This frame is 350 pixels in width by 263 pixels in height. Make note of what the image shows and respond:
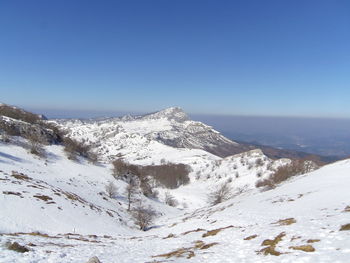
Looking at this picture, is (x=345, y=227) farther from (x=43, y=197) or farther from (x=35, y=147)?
(x=35, y=147)

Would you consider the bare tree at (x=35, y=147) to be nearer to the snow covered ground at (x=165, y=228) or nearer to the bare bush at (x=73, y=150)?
the snow covered ground at (x=165, y=228)

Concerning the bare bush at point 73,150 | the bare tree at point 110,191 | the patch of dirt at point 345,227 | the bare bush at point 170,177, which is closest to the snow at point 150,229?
the patch of dirt at point 345,227

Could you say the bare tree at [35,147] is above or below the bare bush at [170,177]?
above

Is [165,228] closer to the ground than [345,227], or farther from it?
closer to the ground

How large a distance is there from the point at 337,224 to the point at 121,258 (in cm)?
1447

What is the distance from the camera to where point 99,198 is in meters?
56.8

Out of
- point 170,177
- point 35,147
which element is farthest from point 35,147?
point 170,177

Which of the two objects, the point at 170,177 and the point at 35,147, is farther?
the point at 170,177

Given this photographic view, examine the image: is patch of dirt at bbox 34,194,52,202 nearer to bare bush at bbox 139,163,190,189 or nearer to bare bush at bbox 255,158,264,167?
bare bush at bbox 139,163,190,189

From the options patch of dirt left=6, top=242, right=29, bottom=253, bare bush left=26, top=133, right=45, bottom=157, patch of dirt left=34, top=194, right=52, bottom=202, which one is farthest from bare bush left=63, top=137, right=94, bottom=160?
patch of dirt left=6, top=242, right=29, bottom=253

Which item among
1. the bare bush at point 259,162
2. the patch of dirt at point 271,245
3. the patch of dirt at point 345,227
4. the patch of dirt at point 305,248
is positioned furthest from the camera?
the bare bush at point 259,162

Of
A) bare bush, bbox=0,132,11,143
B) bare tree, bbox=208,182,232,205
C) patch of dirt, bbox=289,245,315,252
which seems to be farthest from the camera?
bare tree, bbox=208,182,232,205

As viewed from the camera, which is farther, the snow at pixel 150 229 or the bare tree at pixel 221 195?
the bare tree at pixel 221 195

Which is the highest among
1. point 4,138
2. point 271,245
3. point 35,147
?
point 271,245
